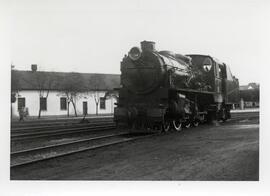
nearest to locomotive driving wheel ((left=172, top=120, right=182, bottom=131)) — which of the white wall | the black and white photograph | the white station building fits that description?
the black and white photograph

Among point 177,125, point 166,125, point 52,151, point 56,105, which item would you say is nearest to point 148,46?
point 166,125

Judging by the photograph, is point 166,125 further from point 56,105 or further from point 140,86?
point 56,105

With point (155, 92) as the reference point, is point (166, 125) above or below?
below

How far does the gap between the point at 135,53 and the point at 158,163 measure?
3672 millimetres

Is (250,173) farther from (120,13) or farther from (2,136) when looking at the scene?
(2,136)

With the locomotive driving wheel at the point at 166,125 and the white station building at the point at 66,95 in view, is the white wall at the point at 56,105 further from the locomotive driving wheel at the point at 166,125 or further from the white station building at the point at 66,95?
the locomotive driving wheel at the point at 166,125

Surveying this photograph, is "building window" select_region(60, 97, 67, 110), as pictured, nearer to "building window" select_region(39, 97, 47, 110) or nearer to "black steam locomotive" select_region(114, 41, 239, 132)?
"building window" select_region(39, 97, 47, 110)

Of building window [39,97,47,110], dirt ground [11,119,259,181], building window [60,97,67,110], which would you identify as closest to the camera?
dirt ground [11,119,259,181]

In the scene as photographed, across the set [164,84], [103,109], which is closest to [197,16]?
[164,84]

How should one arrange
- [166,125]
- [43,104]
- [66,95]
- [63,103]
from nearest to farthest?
[166,125] < [43,104] < [66,95] < [63,103]

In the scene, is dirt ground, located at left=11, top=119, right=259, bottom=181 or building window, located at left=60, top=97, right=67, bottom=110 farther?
building window, located at left=60, top=97, right=67, bottom=110

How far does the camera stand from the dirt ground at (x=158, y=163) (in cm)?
632

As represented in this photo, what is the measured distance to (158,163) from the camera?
6840 millimetres

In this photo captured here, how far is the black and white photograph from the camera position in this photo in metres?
6.41
